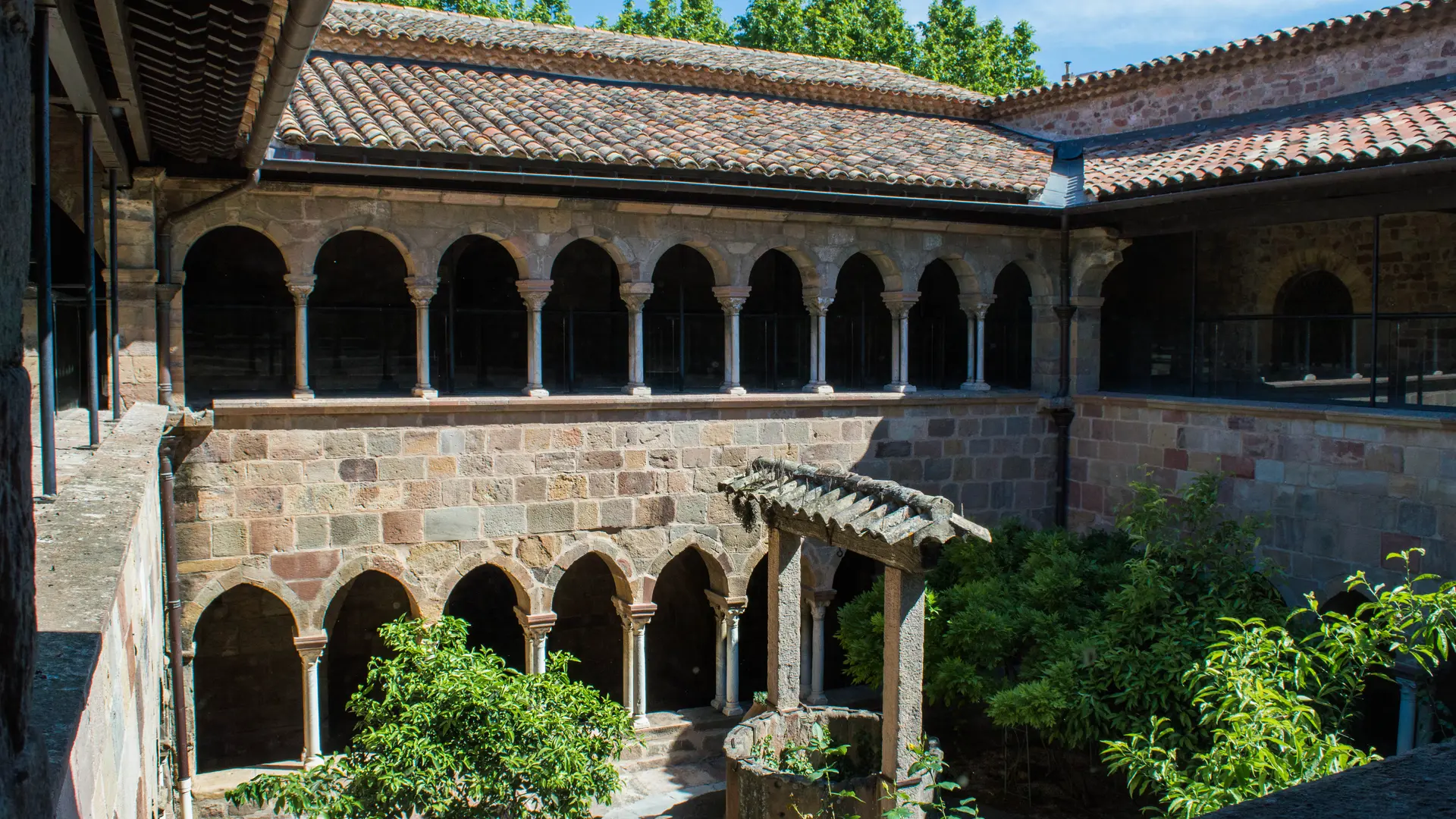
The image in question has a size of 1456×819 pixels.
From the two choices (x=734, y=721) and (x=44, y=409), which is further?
(x=734, y=721)

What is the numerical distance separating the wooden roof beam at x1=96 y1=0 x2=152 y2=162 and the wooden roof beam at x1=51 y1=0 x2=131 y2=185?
83mm

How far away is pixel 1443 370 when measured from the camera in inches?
545

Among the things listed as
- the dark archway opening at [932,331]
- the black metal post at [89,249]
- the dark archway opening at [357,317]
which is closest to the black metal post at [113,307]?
the black metal post at [89,249]

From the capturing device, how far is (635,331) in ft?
33.9

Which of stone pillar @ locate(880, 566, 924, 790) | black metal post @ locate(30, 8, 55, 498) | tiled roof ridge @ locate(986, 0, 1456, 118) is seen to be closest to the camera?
black metal post @ locate(30, 8, 55, 498)

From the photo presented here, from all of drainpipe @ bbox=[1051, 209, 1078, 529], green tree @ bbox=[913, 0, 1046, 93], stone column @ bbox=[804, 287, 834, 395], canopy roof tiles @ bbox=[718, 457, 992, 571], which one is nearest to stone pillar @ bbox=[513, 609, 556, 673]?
canopy roof tiles @ bbox=[718, 457, 992, 571]

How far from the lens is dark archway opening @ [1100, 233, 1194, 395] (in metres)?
12.6

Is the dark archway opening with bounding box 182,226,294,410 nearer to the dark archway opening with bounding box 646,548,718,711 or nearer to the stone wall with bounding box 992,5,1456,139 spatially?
the dark archway opening with bounding box 646,548,718,711

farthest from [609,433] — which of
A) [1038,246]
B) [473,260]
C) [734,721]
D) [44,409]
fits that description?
[44,409]

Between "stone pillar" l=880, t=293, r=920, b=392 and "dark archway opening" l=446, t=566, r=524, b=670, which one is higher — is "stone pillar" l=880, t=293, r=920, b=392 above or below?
above

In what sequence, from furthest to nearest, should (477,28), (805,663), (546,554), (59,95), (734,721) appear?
(477,28)
(805,663)
(734,721)
(546,554)
(59,95)

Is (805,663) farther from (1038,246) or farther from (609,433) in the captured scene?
(1038,246)

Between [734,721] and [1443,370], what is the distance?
9219mm

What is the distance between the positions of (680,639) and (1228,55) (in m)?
8.64
